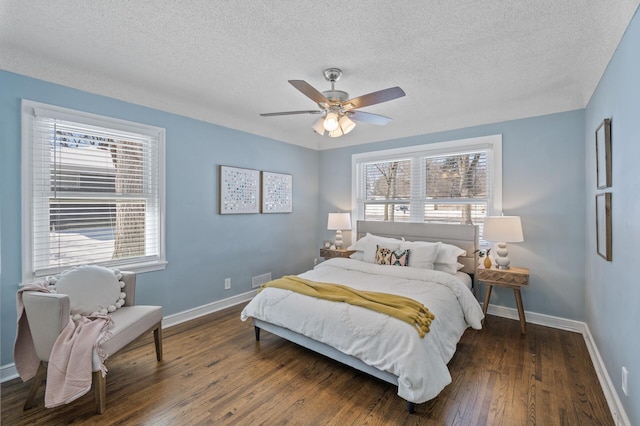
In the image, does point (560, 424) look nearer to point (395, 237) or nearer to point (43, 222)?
point (395, 237)

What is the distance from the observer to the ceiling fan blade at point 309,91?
2.11 metres

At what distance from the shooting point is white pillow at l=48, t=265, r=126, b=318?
2.24 metres

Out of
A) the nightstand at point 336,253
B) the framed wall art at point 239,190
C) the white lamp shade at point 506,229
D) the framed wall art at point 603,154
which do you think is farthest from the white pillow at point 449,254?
the framed wall art at point 239,190

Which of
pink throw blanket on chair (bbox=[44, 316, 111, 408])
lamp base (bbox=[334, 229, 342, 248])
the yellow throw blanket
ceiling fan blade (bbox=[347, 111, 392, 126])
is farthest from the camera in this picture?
lamp base (bbox=[334, 229, 342, 248])

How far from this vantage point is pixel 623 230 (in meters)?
1.84

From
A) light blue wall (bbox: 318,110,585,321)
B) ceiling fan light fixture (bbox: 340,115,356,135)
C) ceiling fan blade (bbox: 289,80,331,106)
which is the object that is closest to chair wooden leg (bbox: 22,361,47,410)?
ceiling fan blade (bbox: 289,80,331,106)

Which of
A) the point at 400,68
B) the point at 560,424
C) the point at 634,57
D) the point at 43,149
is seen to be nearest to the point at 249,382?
the point at 560,424

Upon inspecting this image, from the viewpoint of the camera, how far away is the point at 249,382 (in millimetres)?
2316

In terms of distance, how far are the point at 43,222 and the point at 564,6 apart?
13.6 ft

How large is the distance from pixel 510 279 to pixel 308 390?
243 centimetres

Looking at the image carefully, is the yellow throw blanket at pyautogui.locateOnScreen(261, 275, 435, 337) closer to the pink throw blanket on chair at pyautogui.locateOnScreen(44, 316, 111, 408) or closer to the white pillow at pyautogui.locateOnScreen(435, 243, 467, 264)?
the white pillow at pyautogui.locateOnScreen(435, 243, 467, 264)

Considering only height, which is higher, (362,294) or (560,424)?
(362,294)

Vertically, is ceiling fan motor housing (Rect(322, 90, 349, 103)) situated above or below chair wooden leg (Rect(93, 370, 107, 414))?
above

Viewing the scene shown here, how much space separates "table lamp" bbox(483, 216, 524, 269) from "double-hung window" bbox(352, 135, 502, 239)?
1.63 feet
